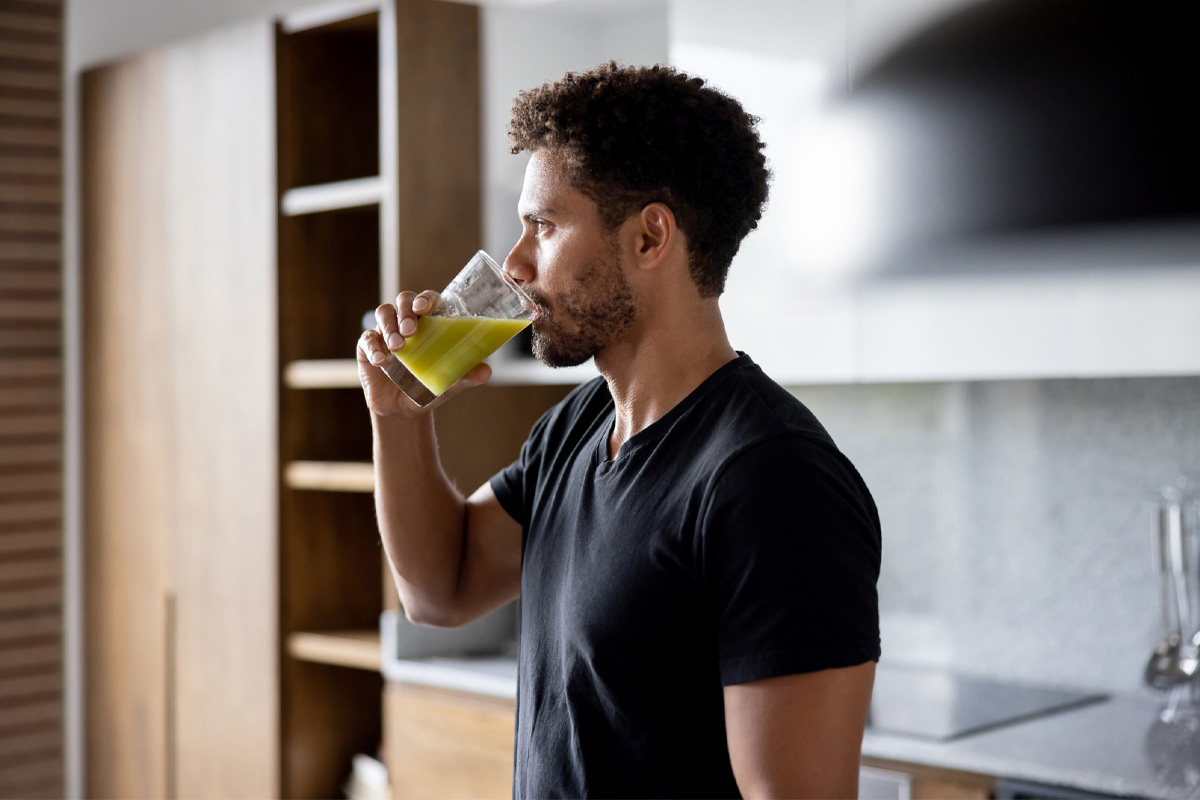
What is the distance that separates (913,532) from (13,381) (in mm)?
2156

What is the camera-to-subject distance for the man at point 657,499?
3.42ft

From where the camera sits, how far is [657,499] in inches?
46.4

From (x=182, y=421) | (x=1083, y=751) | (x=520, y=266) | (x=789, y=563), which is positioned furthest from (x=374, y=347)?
(x=182, y=421)

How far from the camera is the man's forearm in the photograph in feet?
4.80

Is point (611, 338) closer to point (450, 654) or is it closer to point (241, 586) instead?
point (450, 654)

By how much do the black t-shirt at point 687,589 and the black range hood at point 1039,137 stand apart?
0.87 m

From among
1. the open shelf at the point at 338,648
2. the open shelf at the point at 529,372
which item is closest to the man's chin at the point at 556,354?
the open shelf at the point at 529,372

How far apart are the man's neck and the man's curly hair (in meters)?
0.04

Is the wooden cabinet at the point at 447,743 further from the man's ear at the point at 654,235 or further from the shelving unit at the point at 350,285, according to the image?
the man's ear at the point at 654,235

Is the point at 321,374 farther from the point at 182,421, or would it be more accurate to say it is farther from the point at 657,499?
the point at 657,499

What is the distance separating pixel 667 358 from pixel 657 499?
0.16 meters

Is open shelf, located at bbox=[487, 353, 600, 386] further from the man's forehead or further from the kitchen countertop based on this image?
the man's forehead

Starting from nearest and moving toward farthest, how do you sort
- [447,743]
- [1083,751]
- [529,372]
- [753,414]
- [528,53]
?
[753,414] < [1083,751] < [447,743] < [529,372] < [528,53]

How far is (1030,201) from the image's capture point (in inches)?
76.7
